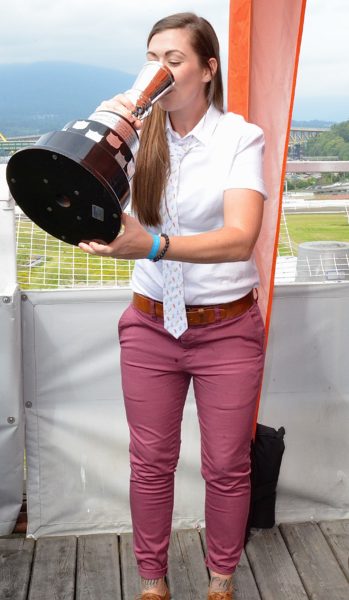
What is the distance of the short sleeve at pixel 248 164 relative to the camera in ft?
5.08

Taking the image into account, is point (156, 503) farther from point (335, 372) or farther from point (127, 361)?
point (335, 372)

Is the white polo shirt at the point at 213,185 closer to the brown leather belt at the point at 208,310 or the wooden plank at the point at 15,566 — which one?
the brown leather belt at the point at 208,310

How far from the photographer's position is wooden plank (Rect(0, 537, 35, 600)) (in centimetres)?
207

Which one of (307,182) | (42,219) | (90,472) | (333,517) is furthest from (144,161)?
(333,517)

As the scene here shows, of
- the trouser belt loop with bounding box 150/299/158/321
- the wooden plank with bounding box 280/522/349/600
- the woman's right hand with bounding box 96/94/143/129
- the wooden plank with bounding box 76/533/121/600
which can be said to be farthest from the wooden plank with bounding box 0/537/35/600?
the woman's right hand with bounding box 96/94/143/129

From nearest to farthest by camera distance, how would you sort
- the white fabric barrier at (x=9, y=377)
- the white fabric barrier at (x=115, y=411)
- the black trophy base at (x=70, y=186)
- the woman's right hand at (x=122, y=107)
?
1. the black trophy base at (x=70, y=186)
2. the woman's right hand at (x=122, y=107)
3. the white fabric barrier at (x=9, y=377)
4. the white fabric barrier at (x=115, y=411)

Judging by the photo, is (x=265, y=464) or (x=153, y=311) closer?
(x=153, y=311)

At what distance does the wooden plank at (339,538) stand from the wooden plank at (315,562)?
2 centimetres

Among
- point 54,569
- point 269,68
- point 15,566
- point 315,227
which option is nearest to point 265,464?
point 54,569

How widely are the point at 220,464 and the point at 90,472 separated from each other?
73 centimetres

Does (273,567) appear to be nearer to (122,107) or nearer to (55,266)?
(55,266)

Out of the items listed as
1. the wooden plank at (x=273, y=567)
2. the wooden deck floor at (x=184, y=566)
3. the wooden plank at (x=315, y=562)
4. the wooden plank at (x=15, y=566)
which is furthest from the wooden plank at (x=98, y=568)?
the wooden plank at (x=315, y=562)

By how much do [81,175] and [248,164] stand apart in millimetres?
492

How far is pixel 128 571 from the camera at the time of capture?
7.15ft
